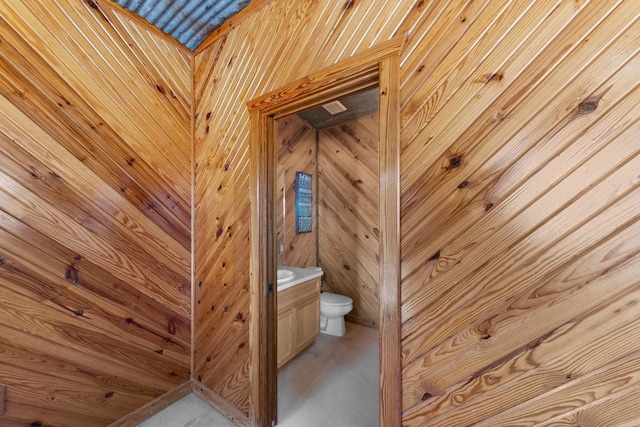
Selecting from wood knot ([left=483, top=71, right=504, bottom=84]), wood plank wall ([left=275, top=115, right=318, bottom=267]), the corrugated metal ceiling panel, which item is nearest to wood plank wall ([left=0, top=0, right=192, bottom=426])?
the corrugated metal ceiling panel

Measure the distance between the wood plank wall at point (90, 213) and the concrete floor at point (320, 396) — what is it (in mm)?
270

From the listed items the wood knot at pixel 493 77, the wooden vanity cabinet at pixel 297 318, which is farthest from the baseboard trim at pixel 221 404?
the wood knot at pixel 493 77

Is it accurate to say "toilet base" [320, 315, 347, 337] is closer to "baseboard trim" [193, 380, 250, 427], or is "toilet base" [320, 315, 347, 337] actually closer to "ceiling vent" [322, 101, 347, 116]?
"baseboard trim" [193, 380, 250, 427]

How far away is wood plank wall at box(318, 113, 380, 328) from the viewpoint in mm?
3113

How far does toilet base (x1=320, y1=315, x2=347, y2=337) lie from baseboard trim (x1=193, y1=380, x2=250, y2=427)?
137 centimetres

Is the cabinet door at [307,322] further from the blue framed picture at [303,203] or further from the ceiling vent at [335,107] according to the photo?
the ceiling vent at [335,107]

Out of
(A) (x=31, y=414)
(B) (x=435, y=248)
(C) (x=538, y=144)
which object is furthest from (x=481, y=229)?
(A) (x=31, y=414)

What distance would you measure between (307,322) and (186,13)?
2.65 metres

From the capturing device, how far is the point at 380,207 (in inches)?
42.5

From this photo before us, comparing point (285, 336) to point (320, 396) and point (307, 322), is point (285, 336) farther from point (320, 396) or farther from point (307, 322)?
point (320, 396)

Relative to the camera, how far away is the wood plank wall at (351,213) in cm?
311

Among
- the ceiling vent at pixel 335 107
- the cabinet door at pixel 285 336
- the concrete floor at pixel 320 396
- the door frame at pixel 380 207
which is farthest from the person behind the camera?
the ceiling vent at pixel 335 107

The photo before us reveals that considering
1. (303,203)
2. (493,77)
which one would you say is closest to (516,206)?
(493,77)

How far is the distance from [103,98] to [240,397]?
2.09m
